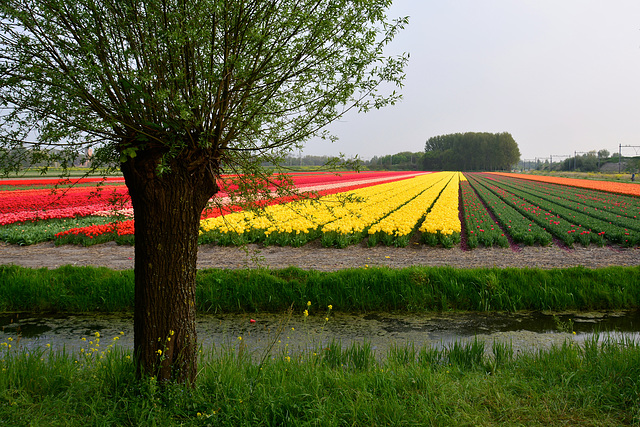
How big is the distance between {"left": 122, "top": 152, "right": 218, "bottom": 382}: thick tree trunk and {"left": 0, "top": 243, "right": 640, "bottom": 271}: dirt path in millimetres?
5933

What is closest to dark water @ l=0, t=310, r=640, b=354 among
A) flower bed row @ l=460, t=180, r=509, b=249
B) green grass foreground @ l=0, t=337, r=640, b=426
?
green grass foreground @ l=0, t=337, r=640, b=426

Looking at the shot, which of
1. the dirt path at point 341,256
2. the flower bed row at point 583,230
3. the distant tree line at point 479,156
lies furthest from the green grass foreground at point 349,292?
the distant tree line at point 479,156

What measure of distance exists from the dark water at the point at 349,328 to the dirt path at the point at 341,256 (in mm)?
2486

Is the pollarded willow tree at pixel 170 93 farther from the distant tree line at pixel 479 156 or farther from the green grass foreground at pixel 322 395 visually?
the distant tree line at pixel 479 156

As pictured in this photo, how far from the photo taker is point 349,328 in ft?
22.4

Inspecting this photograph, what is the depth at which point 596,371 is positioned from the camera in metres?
4.20

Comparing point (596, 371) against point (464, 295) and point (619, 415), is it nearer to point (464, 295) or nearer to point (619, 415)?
point (619, 415)

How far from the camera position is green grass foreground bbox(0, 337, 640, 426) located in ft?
11.0

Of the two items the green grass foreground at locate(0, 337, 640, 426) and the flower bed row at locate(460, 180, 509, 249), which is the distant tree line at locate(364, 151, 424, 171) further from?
the green grass foreground at locate(0, 337, 640, 426)

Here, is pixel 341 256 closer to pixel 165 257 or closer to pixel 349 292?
pixel 349 292

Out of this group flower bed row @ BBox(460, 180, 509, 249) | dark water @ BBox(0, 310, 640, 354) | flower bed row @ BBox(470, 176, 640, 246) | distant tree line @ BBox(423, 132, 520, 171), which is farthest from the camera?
distant tree line @ BBox(423, 132, 520, 171)

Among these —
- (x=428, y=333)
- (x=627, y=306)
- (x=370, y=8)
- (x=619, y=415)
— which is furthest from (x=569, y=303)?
(x=370, y=8)

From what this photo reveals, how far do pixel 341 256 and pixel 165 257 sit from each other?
316 inches

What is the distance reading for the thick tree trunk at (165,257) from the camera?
11.9ft
